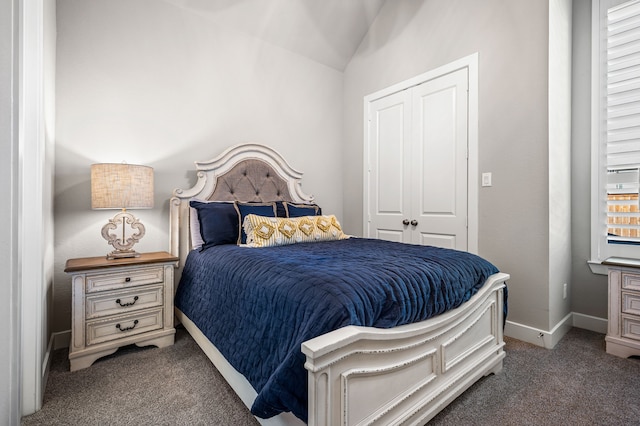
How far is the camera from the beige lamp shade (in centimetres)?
196

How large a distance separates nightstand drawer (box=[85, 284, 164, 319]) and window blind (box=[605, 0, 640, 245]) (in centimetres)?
340

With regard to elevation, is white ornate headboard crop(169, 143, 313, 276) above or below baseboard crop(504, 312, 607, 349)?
above

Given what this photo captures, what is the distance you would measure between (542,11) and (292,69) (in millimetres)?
2253

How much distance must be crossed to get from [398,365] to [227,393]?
3.10 ft

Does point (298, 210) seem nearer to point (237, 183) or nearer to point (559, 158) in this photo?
point (237, 183)

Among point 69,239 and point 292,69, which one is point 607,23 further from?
point 69,239

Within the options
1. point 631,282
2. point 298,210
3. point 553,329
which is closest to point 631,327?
point 631,282

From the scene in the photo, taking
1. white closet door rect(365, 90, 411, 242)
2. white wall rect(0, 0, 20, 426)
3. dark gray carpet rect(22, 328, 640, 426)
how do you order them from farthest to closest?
white closet door rect(365, 90, 411, 242), dark gray carpet rect(22, 328, 640, 426), white wall rect(0, 0, 20, 426)

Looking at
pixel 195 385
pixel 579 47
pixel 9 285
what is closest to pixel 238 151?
pixel 195 385

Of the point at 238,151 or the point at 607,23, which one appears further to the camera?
A: the point at 238,151

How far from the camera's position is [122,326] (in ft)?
6.45

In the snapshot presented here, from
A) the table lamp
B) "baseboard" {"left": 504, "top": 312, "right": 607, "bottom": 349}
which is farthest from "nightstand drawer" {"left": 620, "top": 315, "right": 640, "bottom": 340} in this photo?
the table lamp

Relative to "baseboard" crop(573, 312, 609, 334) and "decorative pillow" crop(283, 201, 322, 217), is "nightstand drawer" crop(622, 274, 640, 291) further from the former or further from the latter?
"decorative pillow" crop(283, 201, 322, 217)

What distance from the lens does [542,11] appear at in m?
2.18
